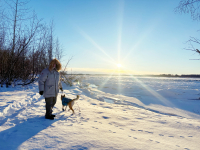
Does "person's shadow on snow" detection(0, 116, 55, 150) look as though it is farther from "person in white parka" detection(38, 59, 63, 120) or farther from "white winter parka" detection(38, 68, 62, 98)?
"white winter parka" detection(38, 68, 62, 98)

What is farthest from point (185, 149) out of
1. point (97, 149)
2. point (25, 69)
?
point (25, 69)

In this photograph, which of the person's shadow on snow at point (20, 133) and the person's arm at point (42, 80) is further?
the person's arm at point (42, 80)

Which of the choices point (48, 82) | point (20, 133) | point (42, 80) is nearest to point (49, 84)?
point (48, 82)

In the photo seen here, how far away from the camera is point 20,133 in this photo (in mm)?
2432

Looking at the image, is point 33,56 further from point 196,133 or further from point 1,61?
point 196,133

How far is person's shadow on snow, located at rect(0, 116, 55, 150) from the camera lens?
6.68 feet

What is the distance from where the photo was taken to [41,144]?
6.84 ft

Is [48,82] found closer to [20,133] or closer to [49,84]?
[49,84]

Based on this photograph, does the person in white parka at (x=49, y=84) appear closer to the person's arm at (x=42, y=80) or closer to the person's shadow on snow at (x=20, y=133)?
the person's arm at (x=42, y=80)

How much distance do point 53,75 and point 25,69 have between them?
7.07 metres

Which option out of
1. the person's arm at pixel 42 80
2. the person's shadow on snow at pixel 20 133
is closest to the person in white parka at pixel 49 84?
the person's arm at pixel 42 80

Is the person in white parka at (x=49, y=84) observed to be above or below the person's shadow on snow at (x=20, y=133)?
above

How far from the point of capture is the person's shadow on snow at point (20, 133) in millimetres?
2035

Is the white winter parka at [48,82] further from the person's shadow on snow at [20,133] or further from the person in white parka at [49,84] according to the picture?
the person's shadow on snow at [20,133]
